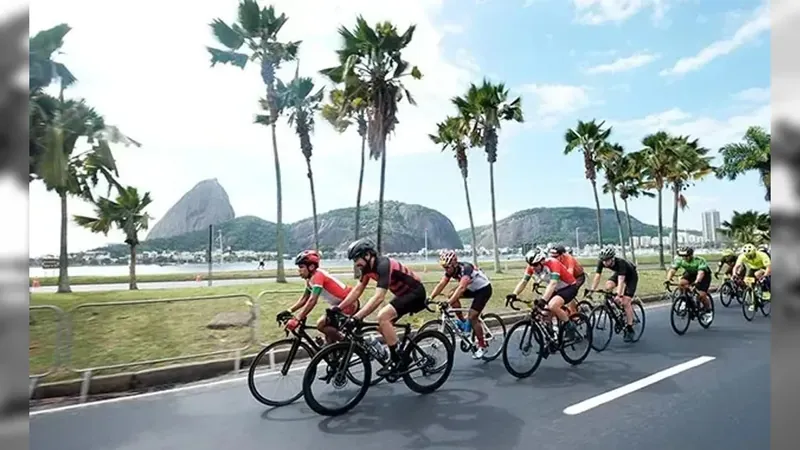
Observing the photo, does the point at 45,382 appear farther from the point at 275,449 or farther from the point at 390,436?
the point at 390,436

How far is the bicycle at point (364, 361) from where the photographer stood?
450 cm

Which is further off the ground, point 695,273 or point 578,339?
point 695,273

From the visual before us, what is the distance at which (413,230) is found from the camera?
18.3 metres

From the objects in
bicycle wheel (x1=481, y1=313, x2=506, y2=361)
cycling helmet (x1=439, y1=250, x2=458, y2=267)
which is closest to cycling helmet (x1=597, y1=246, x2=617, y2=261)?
bicycle wheel (x1=481, y1=313, x2=506, y2=361)

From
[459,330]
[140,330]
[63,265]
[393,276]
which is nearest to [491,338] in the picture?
[459,330]

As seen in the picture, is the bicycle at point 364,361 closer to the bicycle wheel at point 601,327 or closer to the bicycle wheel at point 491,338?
the bicycle wheel at point 491,338

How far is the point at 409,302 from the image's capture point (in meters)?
5.17

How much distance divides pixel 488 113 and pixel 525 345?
1471 cm

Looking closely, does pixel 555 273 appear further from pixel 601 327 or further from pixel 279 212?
pixel 279 212

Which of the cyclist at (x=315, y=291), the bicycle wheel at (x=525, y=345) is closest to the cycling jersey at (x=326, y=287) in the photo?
the cyclist at (x=315, y=291)

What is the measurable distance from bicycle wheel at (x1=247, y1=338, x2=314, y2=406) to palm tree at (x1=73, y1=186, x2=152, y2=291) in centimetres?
540

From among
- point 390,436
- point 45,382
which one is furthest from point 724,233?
point 45,382

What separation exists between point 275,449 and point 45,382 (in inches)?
125

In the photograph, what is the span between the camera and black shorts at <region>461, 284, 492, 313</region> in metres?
6.41
